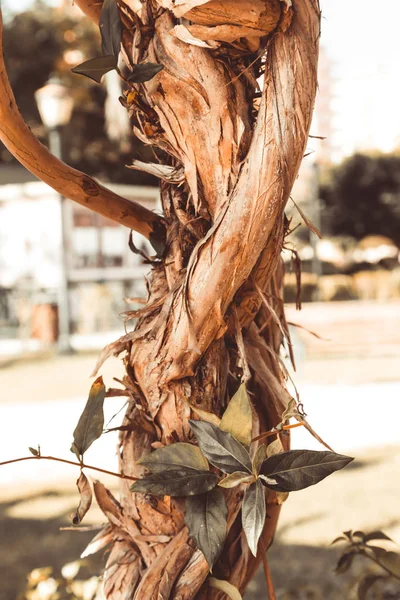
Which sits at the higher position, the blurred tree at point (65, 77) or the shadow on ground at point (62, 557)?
the blurred tree at point (65, 77)

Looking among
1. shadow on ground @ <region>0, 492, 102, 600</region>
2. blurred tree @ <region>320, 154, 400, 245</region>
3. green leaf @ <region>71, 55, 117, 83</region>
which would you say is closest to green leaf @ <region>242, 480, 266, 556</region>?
green leaf @ <region>71, 55, 117, 83</region>

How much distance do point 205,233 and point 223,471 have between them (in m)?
0.20

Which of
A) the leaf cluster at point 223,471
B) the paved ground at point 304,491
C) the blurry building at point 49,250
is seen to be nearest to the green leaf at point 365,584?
the paved ground at point 304,491

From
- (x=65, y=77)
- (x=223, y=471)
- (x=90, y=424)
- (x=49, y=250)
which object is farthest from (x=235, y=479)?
(x=65, y=77)

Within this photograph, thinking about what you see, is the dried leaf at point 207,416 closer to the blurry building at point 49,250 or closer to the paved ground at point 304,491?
the paved ground at point 304,491

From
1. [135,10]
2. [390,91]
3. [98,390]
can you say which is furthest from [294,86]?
[390,91]

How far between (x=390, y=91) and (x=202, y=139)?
4754cm

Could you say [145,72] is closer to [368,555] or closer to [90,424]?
[90,424]

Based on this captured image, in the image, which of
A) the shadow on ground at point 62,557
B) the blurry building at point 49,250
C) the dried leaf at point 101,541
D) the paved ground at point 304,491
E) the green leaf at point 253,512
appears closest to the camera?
the green leaf at point 253,512

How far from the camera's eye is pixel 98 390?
1.97ft

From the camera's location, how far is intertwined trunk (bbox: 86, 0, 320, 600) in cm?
55

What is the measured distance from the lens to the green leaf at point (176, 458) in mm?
567

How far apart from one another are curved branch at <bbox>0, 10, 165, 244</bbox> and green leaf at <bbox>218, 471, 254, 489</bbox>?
23cm

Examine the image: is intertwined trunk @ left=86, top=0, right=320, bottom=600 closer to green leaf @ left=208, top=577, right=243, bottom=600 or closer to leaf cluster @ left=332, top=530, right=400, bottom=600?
green leaf @ left=208, top=577, right=243, bottom=600
